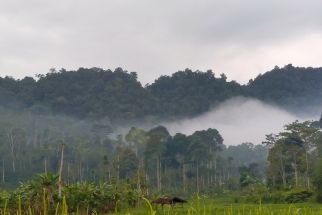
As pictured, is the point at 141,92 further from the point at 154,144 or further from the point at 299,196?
the point at 299,196

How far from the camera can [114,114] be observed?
135375mm

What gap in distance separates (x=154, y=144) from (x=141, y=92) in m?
59.8

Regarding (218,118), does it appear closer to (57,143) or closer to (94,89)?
(94,89)

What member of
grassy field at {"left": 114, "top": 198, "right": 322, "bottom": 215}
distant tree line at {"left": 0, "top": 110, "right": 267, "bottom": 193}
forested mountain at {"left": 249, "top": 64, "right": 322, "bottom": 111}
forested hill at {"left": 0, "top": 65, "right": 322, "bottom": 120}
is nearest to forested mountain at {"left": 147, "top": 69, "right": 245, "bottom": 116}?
forested hill at {"left": 0, "top": 65, "right": 322, "bottom": 120}

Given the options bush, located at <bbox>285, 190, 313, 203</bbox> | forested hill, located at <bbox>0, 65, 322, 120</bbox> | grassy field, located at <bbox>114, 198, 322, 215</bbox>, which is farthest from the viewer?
forested hill, located at <bbox>0, 65, 322, 120</bbox>

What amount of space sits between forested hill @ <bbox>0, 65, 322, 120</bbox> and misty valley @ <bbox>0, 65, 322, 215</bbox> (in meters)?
0.33

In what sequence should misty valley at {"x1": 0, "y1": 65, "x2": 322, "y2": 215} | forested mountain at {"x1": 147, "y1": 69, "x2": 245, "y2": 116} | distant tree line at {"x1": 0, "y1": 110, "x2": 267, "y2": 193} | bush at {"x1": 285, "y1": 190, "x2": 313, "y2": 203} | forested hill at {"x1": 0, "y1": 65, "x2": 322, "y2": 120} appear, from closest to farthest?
1. misty valley at {"x1": 0, "y1": 65, "x2": 322, "y2": 215}
2. bush at {"x1": 285, "y1": 190, "x2": 313, "y2": 203}
3. distant tree line at {"x1": 0, "y1": 110, "x2": 267, "y2": 193}
4. forested hill at {"x1": 0, "y1": 65, "x2": 322, "y2": 120}
5. forested mountain at {"x1": 147, "y1": 69, "x2": 245, "y2": 116}

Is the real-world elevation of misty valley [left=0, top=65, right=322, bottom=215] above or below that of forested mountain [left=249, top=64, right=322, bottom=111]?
below

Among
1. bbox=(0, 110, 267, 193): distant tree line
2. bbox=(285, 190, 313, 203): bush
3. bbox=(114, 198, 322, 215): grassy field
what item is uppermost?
bbox=(0, 110, 267, 193): distant tree line

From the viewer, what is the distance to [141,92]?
150 meters

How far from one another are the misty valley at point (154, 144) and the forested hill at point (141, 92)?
0.33 meters

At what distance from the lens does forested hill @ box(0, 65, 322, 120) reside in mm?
138625

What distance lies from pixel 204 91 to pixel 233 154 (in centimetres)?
4061

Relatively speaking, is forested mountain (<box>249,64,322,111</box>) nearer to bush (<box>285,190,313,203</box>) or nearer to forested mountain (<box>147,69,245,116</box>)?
forested mountain (<box>147,69,245,116</box>)
